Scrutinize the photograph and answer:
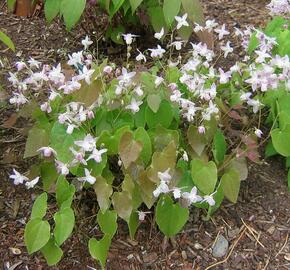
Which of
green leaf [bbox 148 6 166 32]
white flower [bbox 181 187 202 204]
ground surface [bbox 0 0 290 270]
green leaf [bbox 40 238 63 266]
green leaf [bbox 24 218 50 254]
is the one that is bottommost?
ground surface [bbox 0 0 290 270]

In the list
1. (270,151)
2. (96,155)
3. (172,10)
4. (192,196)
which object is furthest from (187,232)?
(172,10)

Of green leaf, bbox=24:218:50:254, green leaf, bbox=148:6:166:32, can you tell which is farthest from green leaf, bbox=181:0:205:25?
green leaf, bbox=24:218:50:254

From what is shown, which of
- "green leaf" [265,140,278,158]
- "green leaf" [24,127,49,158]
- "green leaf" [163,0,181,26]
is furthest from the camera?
"green leaf" [163,0,181,26]

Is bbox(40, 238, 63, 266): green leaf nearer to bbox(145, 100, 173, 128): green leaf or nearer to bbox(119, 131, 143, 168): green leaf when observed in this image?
bbox(119, 131, 143, 168): green leaf

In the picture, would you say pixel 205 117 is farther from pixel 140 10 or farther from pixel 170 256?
pixel 140 10

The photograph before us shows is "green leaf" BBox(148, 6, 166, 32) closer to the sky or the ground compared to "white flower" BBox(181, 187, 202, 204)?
closer to the sky

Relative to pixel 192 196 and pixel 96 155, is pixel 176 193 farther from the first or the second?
pixel 96 155
